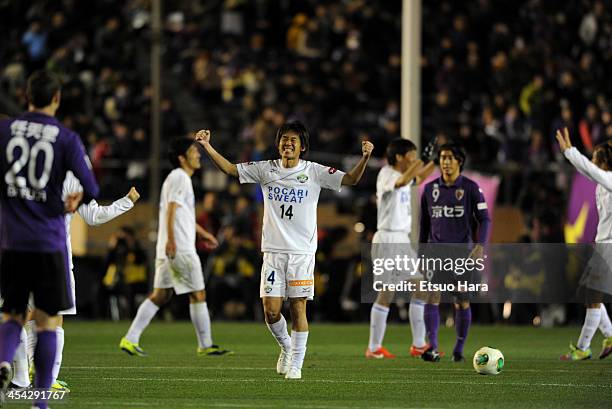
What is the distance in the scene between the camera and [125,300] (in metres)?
25.0

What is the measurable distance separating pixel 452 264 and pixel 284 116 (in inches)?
503

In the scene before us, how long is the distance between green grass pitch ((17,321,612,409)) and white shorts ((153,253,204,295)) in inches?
31.9

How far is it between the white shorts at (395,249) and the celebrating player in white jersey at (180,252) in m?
1.95

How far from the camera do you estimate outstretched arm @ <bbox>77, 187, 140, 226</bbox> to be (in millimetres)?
10953

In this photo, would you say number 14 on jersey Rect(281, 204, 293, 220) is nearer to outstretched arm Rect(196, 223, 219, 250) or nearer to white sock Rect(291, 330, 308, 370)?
white sock Rect(291, 330, 308, 370)

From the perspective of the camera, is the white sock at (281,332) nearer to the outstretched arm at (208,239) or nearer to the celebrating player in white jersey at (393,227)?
the celebrating player in white jersey at (393,227)

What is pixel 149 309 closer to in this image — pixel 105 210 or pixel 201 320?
pixel 201 320

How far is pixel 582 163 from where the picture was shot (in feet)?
46.0

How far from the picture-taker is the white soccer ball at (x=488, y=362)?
13.0 meters

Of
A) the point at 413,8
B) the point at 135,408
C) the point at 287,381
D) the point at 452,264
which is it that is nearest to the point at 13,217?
the point at 135,408

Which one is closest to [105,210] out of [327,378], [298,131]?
[298,131]

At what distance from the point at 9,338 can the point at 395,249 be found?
739 centimetres

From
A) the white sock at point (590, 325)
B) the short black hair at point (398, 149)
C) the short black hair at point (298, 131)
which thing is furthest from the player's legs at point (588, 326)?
the short black hair at point (298, 131)

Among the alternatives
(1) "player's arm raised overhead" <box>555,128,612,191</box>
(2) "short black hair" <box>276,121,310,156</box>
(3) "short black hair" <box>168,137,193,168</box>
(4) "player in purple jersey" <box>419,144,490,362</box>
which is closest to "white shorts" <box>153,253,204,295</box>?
(3) "short black hair" <box>168,137,193,168</box>
